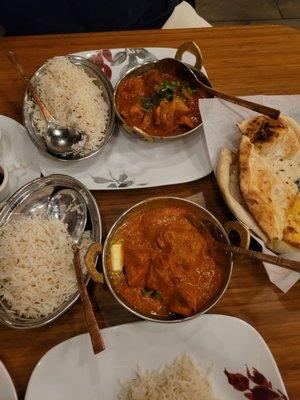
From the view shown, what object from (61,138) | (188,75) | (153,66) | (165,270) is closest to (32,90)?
(61,138)

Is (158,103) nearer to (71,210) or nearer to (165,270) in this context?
(71,210)

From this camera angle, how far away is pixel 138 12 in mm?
2955

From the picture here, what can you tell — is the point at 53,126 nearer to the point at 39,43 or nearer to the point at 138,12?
the point at 39,43

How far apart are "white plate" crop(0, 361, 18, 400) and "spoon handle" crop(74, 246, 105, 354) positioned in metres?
0.37

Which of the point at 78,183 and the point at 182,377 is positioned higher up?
the point at 78,183

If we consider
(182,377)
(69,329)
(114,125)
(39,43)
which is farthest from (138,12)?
(182,377)

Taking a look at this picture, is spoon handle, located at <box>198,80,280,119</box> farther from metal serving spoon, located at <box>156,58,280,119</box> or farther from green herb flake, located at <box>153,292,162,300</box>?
green herb flake, located at <box>153,292,162,300</box>

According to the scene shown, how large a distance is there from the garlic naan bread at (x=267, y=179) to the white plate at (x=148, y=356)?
1.51 feet

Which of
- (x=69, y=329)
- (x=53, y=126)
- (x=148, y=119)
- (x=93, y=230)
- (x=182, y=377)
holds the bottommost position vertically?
(x=69, y=329)

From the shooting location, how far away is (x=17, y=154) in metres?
2.10

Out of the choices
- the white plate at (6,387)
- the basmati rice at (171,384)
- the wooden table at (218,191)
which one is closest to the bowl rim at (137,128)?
the wooden table at (218,191)

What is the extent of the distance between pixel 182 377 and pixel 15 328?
27.7 inches

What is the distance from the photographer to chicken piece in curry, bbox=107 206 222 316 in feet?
5.20

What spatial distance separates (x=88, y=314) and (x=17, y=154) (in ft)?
3.47
